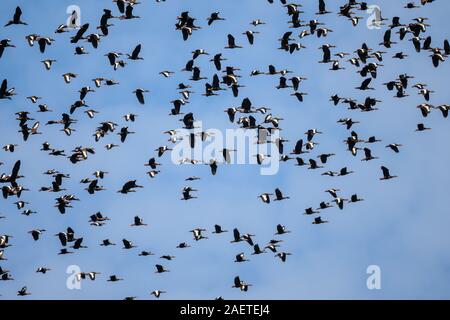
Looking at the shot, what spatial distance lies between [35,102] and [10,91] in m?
5.70

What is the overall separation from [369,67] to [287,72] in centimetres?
727

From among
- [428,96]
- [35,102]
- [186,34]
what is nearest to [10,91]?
[35,102]

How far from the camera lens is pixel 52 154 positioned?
92000mm
